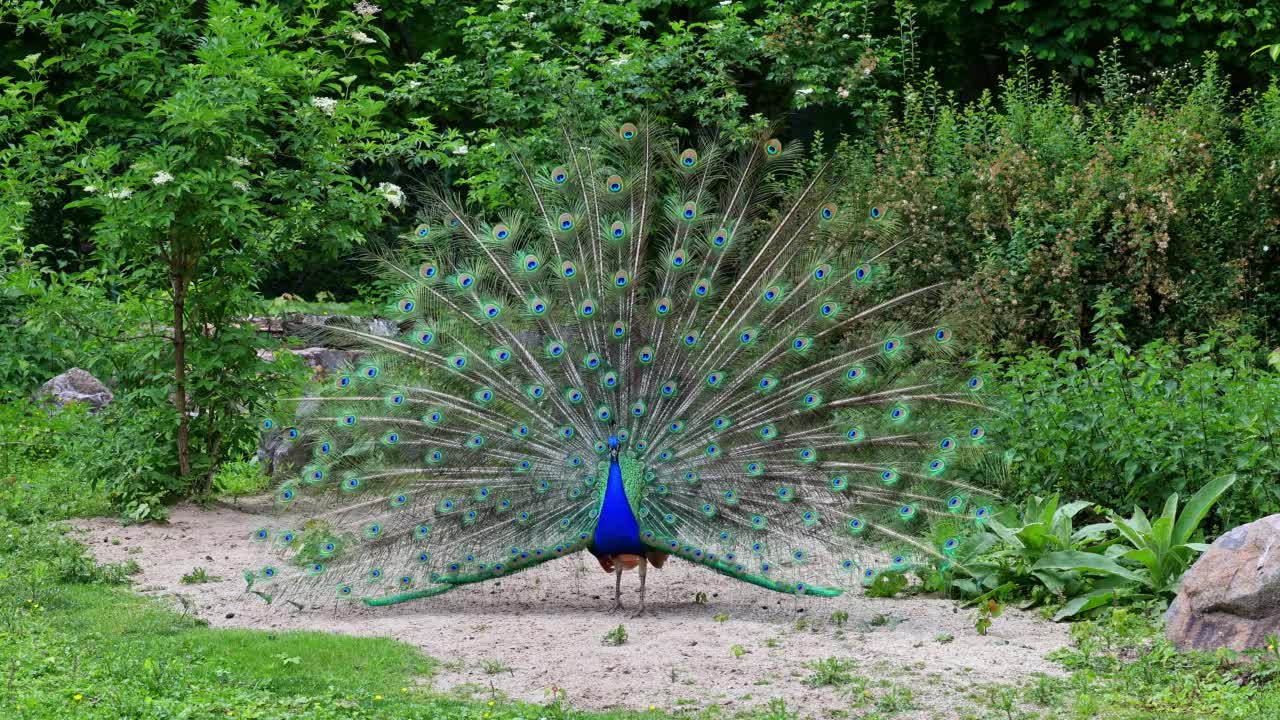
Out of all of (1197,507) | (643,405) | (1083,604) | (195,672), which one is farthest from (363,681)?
(1197,507)

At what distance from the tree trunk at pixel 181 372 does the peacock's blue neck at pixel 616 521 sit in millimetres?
4692

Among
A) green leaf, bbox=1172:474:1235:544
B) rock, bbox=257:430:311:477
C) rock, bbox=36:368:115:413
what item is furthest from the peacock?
rock, bbox=36:368:115:413

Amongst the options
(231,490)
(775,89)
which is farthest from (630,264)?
(775,89)

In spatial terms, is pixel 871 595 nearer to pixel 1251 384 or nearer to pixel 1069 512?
pixel 1069 512

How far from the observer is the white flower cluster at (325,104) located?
10.4 m

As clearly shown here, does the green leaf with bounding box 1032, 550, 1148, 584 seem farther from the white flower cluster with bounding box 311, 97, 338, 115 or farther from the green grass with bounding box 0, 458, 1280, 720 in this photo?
the white flower cluster with bounding box 311, 97, 338, 115

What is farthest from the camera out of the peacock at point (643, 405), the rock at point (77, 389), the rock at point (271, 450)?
the rock at point (77, 389)

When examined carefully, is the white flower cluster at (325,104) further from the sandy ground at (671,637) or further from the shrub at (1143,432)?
the shrub at (1143,432)

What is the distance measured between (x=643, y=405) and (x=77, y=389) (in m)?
8.34

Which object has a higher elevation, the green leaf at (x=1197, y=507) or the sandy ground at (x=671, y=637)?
the green leaf at (x=1197, y=507)

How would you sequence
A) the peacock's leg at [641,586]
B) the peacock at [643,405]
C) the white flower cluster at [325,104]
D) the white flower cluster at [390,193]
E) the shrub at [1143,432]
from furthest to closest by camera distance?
1. the white flower cluster at [390,193]
2. the white flower cluster at [325,104]
3. the shrub at [1143,432]
4. the peacock's leg at [641,586]
5. the peacock at [643,405]

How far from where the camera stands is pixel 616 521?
6.96 m

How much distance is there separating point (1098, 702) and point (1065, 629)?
1.30m

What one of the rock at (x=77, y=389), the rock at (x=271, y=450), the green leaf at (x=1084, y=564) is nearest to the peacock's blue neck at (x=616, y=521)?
the green leaf at (x=1084, y=564)
